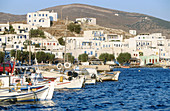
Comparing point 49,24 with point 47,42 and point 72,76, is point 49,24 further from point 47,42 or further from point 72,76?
point 72,76

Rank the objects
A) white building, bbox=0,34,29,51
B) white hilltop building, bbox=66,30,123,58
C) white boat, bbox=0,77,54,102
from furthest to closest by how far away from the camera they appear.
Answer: white hilltop building, bbox=66,30,123,58, white building, bbox=0,34,29,51, white boat, bbox=0,77,54,102

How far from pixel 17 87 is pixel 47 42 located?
113945 millimetres

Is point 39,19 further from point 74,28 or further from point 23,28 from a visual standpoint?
point 23,28

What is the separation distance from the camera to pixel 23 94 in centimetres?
3647

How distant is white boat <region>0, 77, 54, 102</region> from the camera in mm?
36125

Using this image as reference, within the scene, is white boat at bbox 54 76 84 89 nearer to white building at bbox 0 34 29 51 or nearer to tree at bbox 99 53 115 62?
white building at bbox 0 34 29 51

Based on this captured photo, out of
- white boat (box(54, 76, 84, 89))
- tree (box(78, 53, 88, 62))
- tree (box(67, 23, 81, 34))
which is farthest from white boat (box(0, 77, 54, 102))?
tree (box(67, 23, 81, 34))

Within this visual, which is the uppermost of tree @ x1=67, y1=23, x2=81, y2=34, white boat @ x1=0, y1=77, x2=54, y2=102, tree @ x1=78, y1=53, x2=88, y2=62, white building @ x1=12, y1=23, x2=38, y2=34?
tree @ x1=67, y1=23, x2=81, y2=34

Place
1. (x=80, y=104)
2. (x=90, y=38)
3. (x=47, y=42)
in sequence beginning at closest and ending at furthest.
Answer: (x=80, y=104), (x=47, y=42), (x=90, y=38)

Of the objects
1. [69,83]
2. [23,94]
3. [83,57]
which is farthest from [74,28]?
[23,94]

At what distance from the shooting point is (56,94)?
148ft

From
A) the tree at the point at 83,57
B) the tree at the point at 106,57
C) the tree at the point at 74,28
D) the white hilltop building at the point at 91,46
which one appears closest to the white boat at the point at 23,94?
the tree at the point at 83,57

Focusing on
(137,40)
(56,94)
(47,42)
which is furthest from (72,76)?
(137,40)

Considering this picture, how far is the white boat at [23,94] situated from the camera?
36125 millimetres
